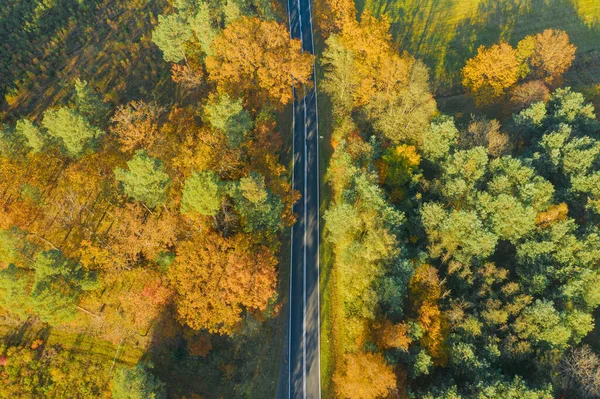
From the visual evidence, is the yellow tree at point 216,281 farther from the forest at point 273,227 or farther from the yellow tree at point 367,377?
the yellow tree at point 367,377

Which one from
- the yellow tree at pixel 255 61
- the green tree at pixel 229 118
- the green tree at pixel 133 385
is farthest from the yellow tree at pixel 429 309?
the yellow tree at pixel 255 61

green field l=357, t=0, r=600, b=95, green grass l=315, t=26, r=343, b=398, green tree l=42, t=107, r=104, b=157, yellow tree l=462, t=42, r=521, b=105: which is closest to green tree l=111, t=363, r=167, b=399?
green grass l=315, t=26, r=343, b=398

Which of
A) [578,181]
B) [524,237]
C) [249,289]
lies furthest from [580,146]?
[249,289]

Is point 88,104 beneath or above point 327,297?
above

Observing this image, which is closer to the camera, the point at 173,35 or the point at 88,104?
the point at 88,104

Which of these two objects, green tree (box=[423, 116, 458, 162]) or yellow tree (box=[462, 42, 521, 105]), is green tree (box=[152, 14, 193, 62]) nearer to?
green tree (box=[423, 116, 458, 162])

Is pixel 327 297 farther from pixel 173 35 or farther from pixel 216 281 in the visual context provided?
pixel 173 35

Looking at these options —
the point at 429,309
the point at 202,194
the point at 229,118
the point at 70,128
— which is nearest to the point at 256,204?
the point at 202,194
